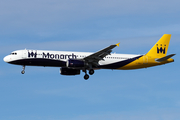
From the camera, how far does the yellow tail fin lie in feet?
208

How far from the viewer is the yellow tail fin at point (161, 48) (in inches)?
2500

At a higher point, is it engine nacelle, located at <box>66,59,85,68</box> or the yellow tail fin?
the yellow tail fin

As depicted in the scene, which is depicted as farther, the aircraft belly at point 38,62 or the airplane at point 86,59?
the airplane at point 86,59

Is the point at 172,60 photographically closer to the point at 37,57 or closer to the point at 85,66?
the point at 85,66

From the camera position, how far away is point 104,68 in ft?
196

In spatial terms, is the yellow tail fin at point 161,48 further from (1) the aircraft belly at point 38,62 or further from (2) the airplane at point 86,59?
(1) the aircraft belly at point 38,62

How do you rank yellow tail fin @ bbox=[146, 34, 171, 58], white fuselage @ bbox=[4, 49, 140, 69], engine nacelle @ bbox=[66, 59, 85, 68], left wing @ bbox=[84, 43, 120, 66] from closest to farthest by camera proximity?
left wing @ bbox=[84, 43, 120, 66] < engine nacelle @ bbox=[66, 59, 85, 68] < white fuselage @ bbox=[4, 49, 140, 69] < yellow tail fin @ bbox=[146, 34, 171, 58]

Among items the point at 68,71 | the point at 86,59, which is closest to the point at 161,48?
the point at 86,59

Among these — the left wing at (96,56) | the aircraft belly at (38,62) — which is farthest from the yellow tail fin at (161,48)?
the aircraft belly at (38,62)

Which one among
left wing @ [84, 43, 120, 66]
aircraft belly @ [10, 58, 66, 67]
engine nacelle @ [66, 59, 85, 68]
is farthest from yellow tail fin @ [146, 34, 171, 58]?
aircraft belly @ [10, 58, 66, 67]

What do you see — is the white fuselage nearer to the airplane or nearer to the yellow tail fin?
the airplane

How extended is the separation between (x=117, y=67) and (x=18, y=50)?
16.9 metres

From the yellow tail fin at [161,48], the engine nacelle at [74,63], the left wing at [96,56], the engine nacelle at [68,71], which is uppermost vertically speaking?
the yellow tail fin at [161,48]

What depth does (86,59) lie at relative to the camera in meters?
56.6
